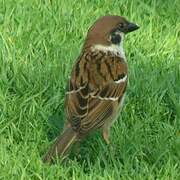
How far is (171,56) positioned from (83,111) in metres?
1.88

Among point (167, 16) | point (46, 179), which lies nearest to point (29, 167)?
point (46, 179)

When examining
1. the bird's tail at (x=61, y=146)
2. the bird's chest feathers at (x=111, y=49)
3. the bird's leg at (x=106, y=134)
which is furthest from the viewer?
the bird's chest feathers at (x=111, y=49)

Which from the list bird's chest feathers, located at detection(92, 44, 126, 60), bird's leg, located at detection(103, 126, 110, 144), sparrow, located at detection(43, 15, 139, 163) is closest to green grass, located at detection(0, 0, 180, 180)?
bird's leg, located at detection(103, 126, 110, 144)

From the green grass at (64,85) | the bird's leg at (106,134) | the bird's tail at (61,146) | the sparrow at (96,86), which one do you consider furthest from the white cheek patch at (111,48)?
the bird's tail at (61,146)

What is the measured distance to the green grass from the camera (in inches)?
224

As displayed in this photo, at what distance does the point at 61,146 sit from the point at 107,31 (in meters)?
1.09

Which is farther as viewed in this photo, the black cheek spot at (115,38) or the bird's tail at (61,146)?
the black cheek spot at (115,38)

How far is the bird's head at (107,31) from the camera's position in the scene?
6.24 meters

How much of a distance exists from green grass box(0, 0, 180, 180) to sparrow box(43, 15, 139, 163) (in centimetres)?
20

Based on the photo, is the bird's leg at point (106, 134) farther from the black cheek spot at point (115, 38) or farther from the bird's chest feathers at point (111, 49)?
the black cheek spot at point (115, 38)

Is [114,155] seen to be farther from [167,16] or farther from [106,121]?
[167,16]

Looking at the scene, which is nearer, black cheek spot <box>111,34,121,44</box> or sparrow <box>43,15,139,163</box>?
sparrow <box>43,15,139,163</box>

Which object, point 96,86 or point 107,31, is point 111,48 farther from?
point 96,86

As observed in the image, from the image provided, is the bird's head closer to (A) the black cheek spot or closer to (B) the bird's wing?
(A) the black cheek spot
